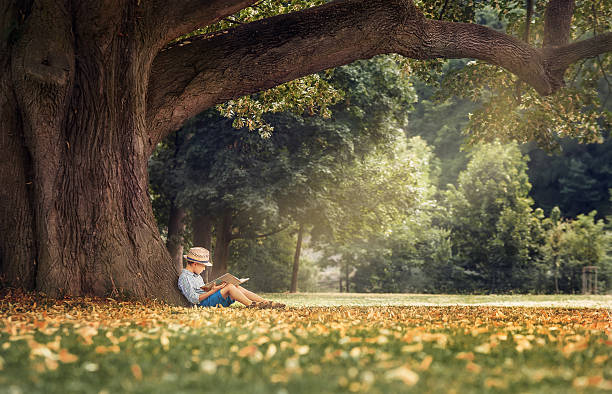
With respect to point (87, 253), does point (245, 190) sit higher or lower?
higher

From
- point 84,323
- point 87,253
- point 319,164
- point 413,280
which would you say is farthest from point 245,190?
point 413,280

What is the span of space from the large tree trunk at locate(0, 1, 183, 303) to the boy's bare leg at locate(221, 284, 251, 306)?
936 millimetres

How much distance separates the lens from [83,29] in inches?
303

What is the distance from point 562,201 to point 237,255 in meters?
24.4

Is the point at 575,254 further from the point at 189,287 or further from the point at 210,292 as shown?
the point at 189,287

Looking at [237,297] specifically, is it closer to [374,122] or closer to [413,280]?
[374,122]

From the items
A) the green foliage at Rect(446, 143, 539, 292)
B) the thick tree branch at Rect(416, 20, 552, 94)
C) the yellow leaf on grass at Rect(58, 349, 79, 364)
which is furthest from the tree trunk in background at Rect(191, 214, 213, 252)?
the yellow leaf on grass at Rect(58, 349, 79, 364)

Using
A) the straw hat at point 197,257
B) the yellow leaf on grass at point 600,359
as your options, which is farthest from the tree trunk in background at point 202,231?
the yellow leaf on grass at point 600,359

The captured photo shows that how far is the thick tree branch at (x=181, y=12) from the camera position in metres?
7.88

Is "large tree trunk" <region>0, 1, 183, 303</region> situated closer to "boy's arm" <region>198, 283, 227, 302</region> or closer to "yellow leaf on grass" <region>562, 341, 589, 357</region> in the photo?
"boy's arm" <region>198, 283, 227, 302</region>

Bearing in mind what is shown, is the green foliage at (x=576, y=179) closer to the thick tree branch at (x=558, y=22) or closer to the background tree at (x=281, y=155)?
the background tree at (x=281, y=155)

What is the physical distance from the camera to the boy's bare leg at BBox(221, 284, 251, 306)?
8383 millimetres

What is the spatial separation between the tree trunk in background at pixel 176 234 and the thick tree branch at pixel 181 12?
1374 cm

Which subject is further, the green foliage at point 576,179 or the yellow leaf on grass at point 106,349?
the green foliage at point 576,179
